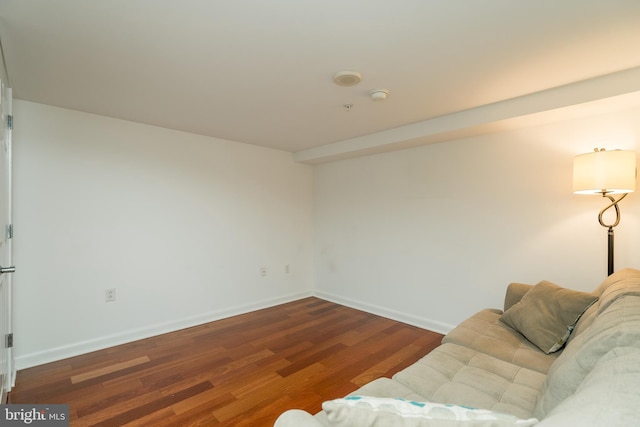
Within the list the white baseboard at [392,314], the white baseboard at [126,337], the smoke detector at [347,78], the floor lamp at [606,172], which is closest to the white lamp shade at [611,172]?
the floor lamp at [606,172]

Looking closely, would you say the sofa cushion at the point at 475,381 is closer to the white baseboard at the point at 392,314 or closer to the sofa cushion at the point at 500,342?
the sofa cushion at the point at 500,342

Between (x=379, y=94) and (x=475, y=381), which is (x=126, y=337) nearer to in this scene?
(x=475, y=381)

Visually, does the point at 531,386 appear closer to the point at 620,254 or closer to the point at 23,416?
the point at 620,254

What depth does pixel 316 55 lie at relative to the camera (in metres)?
1.74

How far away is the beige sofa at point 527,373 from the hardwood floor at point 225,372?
0.85 m

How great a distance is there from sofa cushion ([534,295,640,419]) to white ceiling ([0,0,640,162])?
135cm

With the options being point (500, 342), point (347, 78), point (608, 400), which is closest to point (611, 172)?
point (500, 342)

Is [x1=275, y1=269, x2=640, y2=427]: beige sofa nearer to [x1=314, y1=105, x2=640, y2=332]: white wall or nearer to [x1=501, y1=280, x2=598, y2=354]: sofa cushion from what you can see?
[x1=501, y1=280, x2=598, y2=354]: sofa cushion

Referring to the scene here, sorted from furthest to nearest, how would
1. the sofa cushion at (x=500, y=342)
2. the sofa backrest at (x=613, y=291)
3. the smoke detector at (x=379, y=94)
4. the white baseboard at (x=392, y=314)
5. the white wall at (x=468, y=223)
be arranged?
the white baseboard at (x=392, y=314)
the white wall at (x=468, y=223)
the smoke detector at (x=379, y=94)
the sofa cushion at (x=500, y=342)
the sofa backrest at (x=613, y=291)

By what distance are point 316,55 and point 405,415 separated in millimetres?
1777

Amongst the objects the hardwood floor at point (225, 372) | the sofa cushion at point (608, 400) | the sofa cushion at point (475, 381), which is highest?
the sofa cushion at point (608, 400)

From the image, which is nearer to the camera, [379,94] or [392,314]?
[379,94]

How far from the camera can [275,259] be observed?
4188 mm

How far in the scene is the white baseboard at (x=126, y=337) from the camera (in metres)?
2.46
